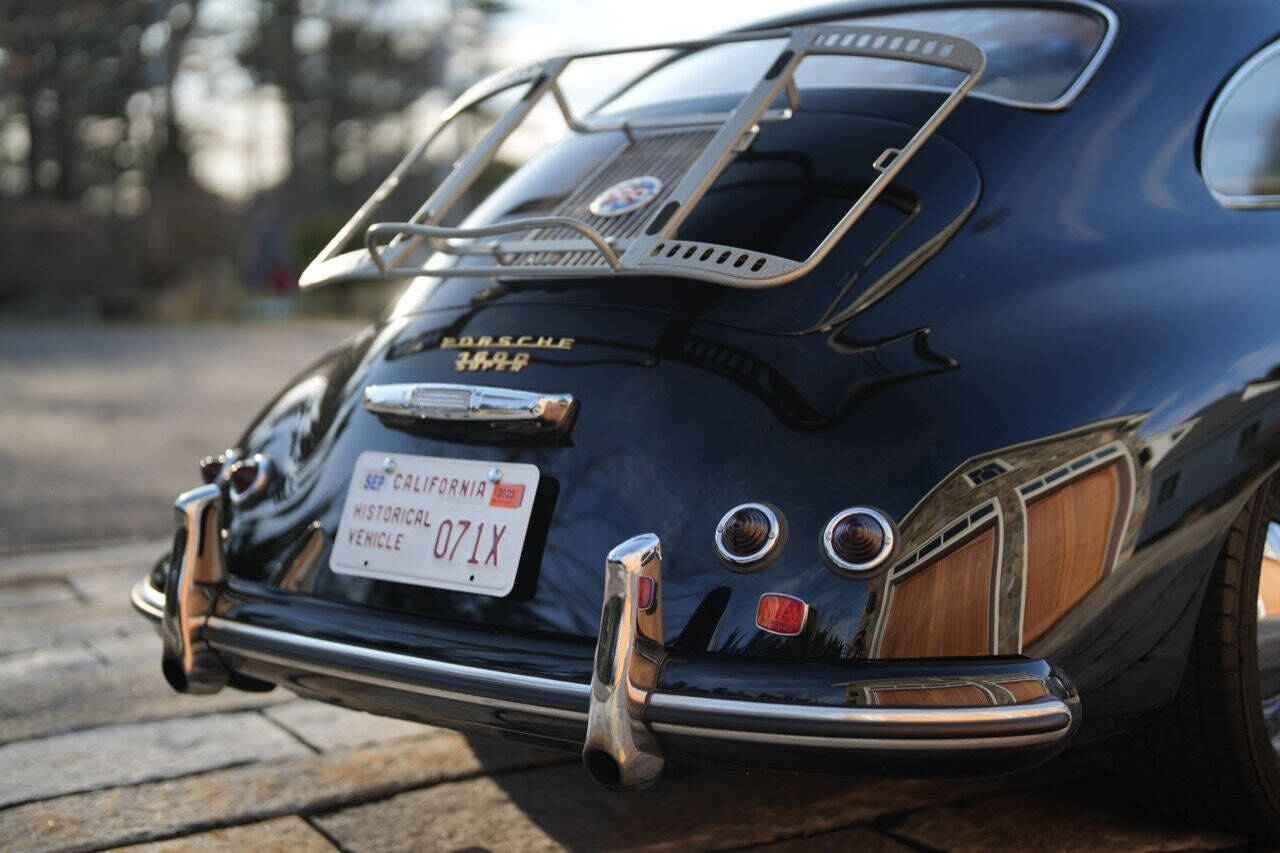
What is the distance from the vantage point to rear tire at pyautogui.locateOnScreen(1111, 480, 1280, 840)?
2402 mm

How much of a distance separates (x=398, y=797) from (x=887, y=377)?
1.37 m

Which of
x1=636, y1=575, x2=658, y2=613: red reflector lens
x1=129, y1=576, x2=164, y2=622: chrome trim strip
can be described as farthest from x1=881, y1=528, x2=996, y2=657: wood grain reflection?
x1=129, y1=576, x2=164, y2=622: chrome trim strip

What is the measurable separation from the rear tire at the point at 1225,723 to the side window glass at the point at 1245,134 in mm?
635

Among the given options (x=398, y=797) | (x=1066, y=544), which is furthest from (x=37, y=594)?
(x=1066, y=544)

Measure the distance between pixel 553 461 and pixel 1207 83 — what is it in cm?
146

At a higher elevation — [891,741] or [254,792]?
[891,741]

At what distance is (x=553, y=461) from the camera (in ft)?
7.90

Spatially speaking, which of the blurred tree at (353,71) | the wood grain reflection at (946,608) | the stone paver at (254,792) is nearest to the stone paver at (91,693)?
the stone paver at (254,792)

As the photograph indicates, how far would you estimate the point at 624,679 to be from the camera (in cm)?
207

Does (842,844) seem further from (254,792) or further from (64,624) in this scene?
(64,624)

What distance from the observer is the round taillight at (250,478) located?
2783mm

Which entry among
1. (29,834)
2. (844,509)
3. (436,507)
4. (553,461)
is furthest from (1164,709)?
(29,834)

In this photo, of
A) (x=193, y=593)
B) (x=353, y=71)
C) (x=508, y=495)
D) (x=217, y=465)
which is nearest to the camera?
(x=508, y=495)

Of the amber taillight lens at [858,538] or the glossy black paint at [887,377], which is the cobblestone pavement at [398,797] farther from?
the amber taillight lens at [858,538]
